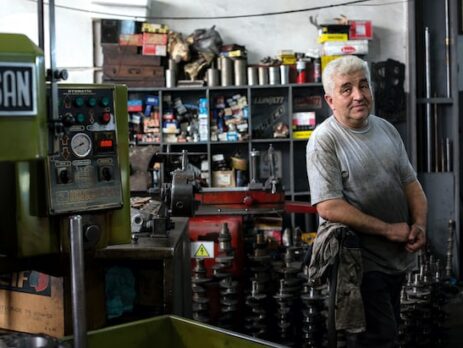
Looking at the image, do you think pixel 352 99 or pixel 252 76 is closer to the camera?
pixel 352 99

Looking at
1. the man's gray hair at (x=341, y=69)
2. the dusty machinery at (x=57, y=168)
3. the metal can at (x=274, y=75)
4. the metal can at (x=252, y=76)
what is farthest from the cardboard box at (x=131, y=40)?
the dusty machinery at (x=57, y=168)

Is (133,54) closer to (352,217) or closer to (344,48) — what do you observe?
(344,48)

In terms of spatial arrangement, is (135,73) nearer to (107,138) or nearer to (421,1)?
(421,1)

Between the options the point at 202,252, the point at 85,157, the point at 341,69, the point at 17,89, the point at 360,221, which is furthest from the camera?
the point at 202,252

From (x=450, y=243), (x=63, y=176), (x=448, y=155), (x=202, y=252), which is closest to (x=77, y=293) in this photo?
(x=63, y=176)

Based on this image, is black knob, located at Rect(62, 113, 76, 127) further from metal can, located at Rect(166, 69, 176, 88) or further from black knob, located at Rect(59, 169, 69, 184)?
metal can, located at Rect(166, 69, 176, 88)

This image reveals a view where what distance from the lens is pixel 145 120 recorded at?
4758 millimetres

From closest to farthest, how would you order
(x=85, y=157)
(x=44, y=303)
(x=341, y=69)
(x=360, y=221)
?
1. (x=85, y=157)
2. (x=44, y=303)
3. (x=360, y=221)
4. (x=341, y=69)

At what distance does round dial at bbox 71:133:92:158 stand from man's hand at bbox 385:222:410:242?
1085mm

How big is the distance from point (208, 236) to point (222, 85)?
1895 millimetres

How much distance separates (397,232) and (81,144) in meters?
1.12

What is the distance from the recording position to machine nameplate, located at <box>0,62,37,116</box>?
2.40 ft

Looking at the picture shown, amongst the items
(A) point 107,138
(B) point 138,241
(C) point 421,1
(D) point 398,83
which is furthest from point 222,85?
(A) point 107,138

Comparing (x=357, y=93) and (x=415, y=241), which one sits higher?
(x=357, y=93)
